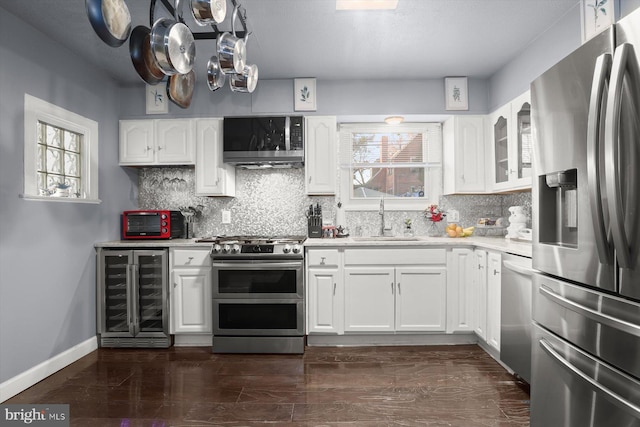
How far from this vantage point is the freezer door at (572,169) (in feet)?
3.95

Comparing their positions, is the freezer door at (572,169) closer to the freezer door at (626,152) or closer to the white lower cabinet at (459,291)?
the freezer door at (626,152)

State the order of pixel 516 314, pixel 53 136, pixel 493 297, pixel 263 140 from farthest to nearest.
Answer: pixel 263 140 → pixel 53 136 → pixel 493 297 → pixel 516 314

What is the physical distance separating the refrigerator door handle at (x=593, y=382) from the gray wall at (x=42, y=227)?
315 cm

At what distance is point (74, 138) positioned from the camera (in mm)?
3102

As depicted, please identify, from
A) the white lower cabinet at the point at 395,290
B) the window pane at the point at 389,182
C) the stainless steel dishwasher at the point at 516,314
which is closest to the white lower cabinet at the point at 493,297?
the stainless steel dishwasher at the point at 516,314

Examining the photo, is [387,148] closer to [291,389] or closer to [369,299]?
[369,299]

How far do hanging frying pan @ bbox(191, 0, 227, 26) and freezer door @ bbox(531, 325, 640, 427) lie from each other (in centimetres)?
214

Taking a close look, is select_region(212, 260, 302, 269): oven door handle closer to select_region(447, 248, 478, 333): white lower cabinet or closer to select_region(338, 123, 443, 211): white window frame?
select_region(338, 123, 443, 211): white window frame

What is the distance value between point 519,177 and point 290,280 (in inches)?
82.7

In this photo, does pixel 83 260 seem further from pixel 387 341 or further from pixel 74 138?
pixel 387 341

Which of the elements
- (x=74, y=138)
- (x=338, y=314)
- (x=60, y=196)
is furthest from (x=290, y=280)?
(x=74, y=138)

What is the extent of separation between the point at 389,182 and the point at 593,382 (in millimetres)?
2831

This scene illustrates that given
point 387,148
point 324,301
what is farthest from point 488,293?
point 387,148

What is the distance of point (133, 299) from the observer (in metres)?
3.17
